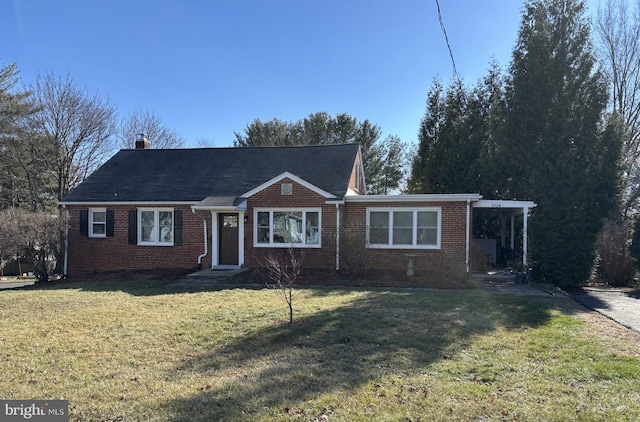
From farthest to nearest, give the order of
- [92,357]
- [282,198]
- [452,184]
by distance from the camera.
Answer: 1. [452,184]
2. [282,198]
3. [92,357]

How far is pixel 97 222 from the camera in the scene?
1561cm

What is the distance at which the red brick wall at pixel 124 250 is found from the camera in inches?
590

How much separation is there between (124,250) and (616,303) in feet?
51.8

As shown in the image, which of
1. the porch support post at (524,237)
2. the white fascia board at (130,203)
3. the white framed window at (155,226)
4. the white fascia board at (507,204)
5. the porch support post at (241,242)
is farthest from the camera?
the white framed window at (155,226)

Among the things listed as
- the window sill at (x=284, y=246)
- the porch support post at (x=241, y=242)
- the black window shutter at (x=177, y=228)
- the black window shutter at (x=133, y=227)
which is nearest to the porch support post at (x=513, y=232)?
the window sill at (x=284, y=246)

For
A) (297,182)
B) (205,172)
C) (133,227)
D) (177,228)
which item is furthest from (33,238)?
(297,182)

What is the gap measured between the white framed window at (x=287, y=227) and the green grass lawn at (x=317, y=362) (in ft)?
17.0

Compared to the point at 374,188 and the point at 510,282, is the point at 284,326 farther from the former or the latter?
the point at 374,188

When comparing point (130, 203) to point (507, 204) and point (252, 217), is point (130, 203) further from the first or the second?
point (507, 204)

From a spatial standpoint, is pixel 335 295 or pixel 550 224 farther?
pixel 550 224

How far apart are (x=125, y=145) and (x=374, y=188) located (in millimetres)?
20623

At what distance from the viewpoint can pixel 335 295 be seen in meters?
9.93

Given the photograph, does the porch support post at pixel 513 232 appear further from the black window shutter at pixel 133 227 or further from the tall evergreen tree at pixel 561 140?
the black window shutter at pixel 133 227

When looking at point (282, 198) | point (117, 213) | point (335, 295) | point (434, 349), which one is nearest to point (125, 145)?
point (117, 213)
